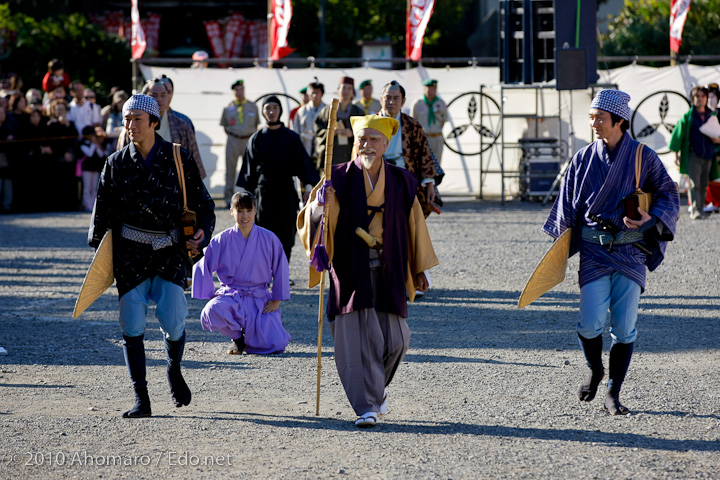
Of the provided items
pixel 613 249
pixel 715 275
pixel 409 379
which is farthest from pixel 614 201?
pixel 715 275

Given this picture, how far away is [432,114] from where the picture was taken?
54.8ft

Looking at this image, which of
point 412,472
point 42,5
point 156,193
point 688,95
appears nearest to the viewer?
point 412,472

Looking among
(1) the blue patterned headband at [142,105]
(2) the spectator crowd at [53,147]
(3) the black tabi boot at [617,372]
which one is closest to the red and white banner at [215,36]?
(2) the spectator crowd at [53,147]

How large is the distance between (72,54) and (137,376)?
66.7 feet

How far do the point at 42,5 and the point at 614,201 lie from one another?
102 ft

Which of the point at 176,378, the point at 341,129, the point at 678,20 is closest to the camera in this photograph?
the point at 176,378

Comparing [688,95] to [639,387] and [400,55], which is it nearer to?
[639,387]

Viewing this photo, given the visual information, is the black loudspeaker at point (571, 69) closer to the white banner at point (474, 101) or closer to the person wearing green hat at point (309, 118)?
the white banner at point (474, 101)

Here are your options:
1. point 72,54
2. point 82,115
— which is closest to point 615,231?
point 82,115

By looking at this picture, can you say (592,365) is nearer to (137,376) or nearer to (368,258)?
(368,258)

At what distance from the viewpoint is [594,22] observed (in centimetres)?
1575

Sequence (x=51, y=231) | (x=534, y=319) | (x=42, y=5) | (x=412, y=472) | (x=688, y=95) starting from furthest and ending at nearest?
(x=42, y=5), (x=688, y=95), (x=51, y=231), (x=534, y=319), (x=412, y=472)

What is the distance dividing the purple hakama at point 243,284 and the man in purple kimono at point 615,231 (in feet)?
7.76

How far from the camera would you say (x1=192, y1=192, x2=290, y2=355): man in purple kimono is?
700 centimetres
